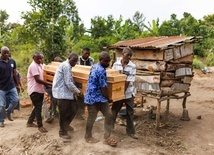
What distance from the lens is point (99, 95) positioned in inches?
201

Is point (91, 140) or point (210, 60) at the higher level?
point (210, 60)

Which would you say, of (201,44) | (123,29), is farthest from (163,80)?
(201,44)

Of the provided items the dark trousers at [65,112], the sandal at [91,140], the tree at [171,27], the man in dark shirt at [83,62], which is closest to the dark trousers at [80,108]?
the man in dark shirt at [83,62]

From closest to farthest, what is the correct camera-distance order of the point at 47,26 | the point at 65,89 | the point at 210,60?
Result: the point at 65,89 → the point at 47,26 → the point at 210,60

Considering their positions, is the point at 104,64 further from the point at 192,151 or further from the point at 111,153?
the point at 192,151

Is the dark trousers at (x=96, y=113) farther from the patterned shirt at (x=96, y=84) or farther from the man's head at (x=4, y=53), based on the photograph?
the man's head at (x=4, y=53)

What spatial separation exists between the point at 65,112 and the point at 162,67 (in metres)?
2.74

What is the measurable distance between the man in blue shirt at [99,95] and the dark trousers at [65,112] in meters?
0.48

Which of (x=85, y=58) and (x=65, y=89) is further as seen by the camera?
(x=85, y=58)

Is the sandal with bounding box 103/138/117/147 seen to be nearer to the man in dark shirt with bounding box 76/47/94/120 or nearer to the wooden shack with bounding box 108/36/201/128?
the man in dark shirt with bounding box 76/47/94/120

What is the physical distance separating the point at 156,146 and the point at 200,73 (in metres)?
12.4

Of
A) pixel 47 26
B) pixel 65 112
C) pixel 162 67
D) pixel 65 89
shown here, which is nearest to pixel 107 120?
pixel 65 112

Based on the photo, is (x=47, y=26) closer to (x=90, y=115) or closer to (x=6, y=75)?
(x=6, y=75)

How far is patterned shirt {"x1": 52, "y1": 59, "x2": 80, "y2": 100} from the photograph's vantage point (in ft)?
17.0
